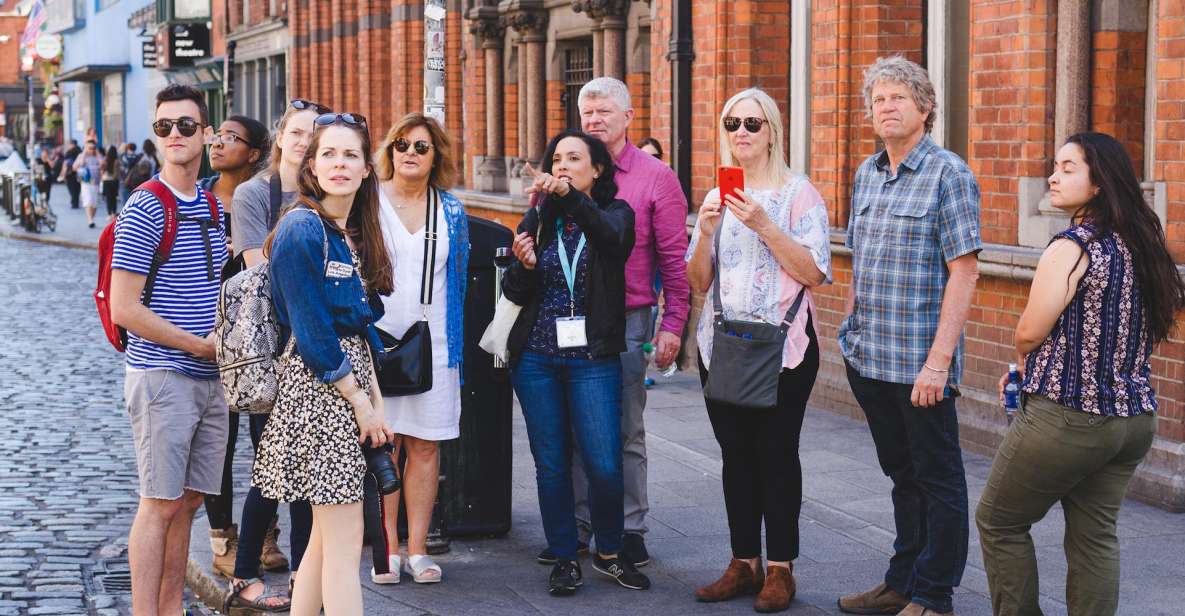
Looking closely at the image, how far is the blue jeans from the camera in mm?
6168

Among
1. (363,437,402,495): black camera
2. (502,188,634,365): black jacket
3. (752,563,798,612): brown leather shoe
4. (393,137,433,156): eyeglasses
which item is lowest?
(752,563,798,612): brown leather shoe

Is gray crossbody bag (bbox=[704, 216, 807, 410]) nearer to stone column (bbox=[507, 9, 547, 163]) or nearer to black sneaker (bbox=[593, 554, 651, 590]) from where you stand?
black sneaker (bbox=[593, 554, 651, 590])

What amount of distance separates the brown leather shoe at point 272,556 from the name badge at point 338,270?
1.99m

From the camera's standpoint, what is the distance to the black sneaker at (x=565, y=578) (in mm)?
6188

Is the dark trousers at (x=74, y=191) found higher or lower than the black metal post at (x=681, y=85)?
lower

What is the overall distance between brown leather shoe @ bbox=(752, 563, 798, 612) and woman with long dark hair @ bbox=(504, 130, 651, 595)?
546mm

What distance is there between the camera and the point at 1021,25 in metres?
8.95

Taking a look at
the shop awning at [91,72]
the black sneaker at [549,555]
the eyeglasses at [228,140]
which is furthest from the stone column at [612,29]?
the shop awning at [91,72]

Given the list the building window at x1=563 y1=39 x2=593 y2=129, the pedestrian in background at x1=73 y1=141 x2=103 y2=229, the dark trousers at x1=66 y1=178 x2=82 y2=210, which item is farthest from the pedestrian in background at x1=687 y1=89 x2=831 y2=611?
the dark trousers at x1=66 y1=178 x2=82 y2=210

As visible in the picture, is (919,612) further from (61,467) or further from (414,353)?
(61,467)

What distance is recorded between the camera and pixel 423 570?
638 cm

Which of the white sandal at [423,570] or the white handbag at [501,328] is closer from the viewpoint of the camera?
the white handbag at [501,328]

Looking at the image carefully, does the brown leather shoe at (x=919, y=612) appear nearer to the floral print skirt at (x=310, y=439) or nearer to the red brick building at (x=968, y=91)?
the floral print skirt at (x=310, y=439)

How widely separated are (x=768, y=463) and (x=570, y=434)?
82 cm
